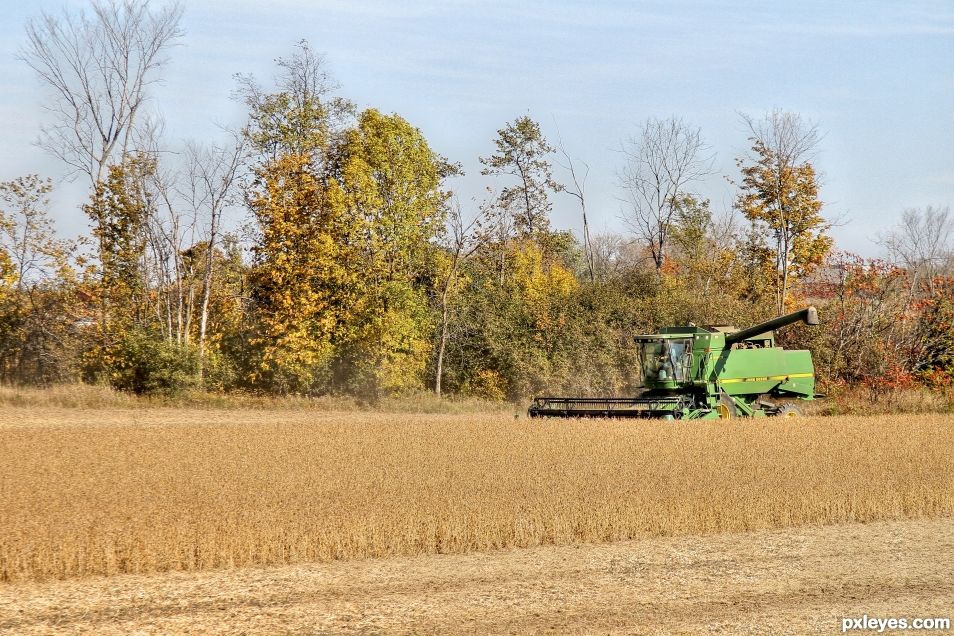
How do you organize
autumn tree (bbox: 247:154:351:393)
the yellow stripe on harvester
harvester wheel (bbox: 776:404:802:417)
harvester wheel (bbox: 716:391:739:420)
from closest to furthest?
harvester wheel (bbox: 716:391:739:420)
the yellow stripe on harvester
harvester wheel (bbox: 776:404:802:417)
autumn tree (bbox: 247:154:351:393)

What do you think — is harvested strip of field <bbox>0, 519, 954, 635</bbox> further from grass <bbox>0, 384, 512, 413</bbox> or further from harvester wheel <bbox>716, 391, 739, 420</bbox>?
grass <bbox>0, 384, 512, 413</bbox>

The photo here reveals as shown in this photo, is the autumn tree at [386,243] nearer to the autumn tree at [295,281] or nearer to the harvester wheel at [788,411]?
the autumn tree at [295,281]

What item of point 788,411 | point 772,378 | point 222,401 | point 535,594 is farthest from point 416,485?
point 222,401

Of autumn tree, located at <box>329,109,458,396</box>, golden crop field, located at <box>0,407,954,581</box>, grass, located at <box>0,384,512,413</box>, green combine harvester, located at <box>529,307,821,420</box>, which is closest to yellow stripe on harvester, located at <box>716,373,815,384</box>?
green combine harvester, located at <box>529,307,821,420</box>

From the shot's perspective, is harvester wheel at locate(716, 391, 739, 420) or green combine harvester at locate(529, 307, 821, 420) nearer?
green combine harvester at locate(529, 307, 821, 420)

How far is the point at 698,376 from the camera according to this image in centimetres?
2175

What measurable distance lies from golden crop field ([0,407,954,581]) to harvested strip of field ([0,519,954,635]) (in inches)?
20.4

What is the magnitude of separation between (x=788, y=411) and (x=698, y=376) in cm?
334

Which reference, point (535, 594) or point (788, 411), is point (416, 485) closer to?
point (535, 594)

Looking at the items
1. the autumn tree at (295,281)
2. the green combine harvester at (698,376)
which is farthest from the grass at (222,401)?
the green combine harvester at (698,376)

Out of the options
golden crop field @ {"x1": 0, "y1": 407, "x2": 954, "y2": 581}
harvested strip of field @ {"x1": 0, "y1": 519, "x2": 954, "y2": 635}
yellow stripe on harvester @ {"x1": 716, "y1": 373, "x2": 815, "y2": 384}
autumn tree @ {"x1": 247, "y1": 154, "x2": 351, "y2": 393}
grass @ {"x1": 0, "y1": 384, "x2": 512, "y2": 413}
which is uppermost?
autumn tree @ {"x1": 247, "y1": 154, "x2": 351, "y2": 393}

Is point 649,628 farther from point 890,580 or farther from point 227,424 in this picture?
point 227,424

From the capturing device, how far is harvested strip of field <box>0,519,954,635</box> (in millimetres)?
7566

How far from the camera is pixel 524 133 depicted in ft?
138
